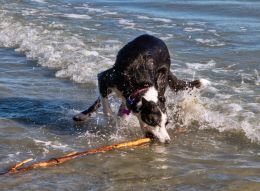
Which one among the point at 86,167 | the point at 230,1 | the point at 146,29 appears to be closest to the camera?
the point at 86,167

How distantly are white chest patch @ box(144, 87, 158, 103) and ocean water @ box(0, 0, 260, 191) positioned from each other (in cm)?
61

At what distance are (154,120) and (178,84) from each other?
165cm

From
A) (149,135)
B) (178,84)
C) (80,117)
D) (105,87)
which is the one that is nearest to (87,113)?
(80,117)

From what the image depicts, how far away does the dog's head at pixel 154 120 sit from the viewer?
6886 mm

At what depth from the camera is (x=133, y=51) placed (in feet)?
25.1

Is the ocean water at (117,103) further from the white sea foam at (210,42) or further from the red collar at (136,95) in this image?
the red collar at (136,95)

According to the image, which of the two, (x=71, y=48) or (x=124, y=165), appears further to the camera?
(x=71, y=48)

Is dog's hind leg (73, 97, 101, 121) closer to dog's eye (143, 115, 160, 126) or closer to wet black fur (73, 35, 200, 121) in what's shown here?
wet black fur (73, 35, 200, 121)

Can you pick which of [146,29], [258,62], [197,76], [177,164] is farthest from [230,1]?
[177,164]

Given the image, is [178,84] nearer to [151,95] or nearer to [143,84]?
[143,84]

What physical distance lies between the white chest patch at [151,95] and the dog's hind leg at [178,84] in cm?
131

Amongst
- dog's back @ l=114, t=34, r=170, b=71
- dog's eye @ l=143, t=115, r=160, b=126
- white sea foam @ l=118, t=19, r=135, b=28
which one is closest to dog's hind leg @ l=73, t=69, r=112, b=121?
dog's back @ l=114, t=34, r=170, b=71

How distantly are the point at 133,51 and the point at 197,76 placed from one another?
2.81 meters

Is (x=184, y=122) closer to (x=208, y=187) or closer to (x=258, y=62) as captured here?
(x=208, y=187)
